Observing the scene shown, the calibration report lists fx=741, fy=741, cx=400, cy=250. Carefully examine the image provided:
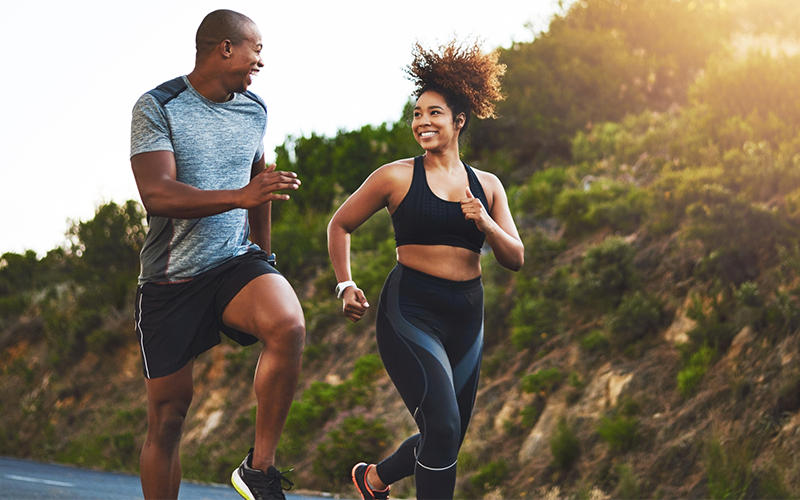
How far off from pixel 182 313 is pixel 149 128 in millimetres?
847

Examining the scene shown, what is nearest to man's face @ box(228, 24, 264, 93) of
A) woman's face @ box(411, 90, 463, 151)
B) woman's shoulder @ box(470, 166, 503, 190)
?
woman's face @ box(411, 90, 463, 151)

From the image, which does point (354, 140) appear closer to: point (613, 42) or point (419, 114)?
Answer: point (613, 42)

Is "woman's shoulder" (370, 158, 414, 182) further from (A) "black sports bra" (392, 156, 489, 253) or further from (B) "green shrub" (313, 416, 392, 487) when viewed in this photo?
(B) "green shrub" (313, 416, 392, 487)

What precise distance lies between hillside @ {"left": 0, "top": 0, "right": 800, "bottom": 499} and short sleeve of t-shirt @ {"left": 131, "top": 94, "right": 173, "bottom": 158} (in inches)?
210

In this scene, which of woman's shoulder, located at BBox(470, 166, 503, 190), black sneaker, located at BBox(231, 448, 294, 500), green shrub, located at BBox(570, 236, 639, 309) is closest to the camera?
black sneaker, located at BBox(231, 448, 294, 500)

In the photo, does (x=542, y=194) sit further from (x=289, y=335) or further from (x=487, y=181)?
(x=289, y=335)

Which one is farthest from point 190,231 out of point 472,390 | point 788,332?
point 788,332

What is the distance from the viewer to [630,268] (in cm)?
919

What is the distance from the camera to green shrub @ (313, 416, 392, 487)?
34.6ft

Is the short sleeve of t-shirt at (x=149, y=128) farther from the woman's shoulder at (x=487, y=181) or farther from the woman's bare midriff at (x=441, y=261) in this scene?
the woman's shoulder at (x=487, y=181)

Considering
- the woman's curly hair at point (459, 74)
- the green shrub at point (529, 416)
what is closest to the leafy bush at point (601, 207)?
the green shrub at point (529, 416)

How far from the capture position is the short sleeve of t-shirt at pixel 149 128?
329 cm

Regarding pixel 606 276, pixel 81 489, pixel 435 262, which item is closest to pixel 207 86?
pixel 435 262

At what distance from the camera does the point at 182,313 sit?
133 inches
